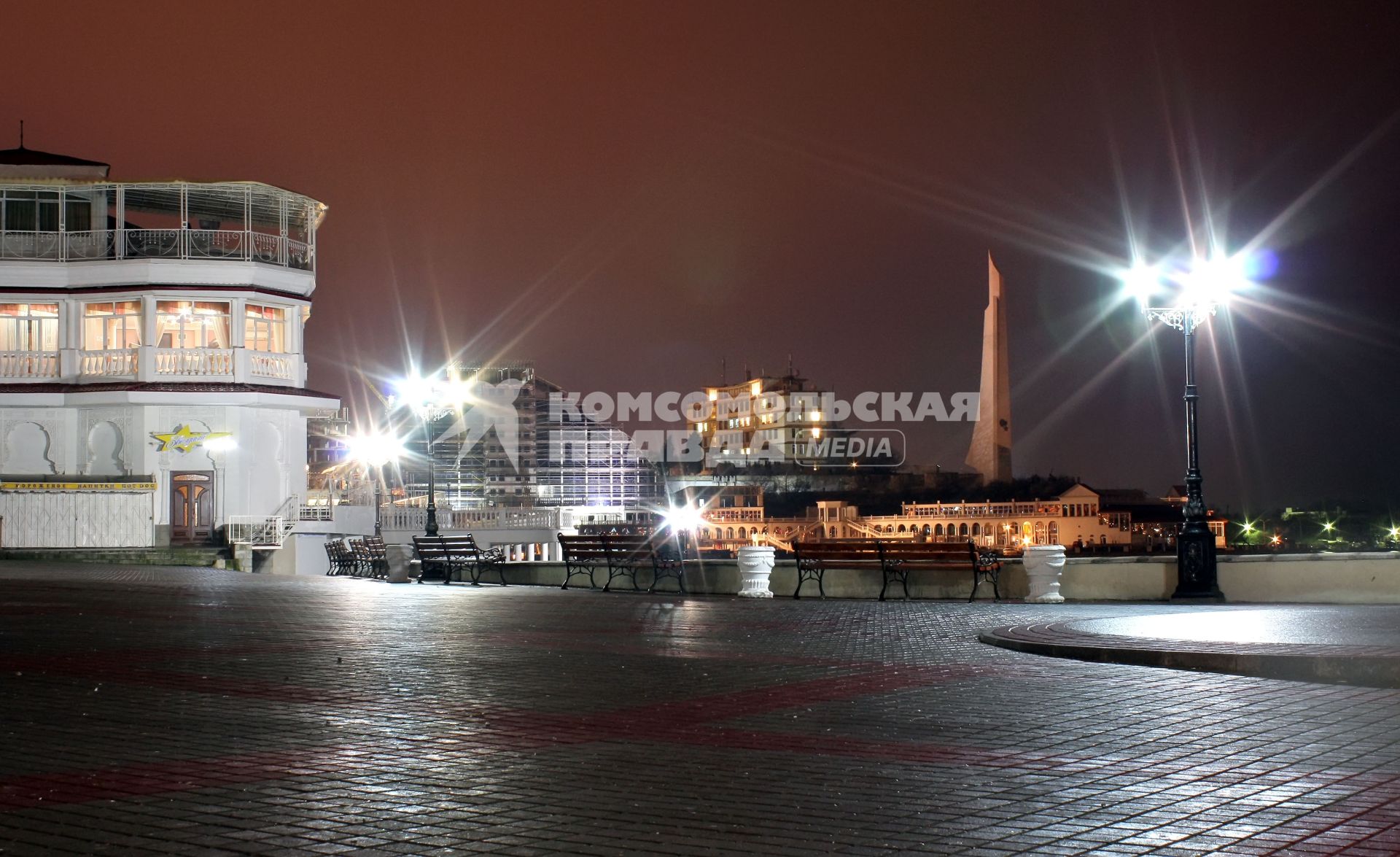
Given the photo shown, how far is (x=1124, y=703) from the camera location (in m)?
10.7

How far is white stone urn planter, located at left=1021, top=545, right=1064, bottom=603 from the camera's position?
2223 cm

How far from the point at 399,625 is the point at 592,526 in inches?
2720

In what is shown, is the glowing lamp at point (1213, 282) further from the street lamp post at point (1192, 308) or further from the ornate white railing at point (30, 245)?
the ornate white railing at point (30, 245)

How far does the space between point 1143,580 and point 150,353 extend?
35.2m

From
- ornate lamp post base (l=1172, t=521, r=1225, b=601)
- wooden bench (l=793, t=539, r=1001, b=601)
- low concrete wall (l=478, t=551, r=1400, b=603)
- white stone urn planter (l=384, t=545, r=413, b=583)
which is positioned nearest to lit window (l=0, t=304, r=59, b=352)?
white stone urn planter (l=384, t=545, r=413, b=583)

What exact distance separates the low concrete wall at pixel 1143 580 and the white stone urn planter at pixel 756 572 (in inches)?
15.4

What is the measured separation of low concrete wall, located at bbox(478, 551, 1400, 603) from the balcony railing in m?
27.5

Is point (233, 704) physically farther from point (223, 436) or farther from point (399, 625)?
point (223, 436)

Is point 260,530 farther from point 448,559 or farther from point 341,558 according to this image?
point 448,559

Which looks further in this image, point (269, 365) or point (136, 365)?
point (269, 365)

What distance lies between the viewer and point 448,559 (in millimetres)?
32250

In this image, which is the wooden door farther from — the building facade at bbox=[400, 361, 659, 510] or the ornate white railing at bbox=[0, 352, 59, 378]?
the building facade at bbox=[400, 361, 659, 510]

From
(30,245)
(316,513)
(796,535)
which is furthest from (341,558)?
(796,535)

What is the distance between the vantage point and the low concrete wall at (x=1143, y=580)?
2097 cm
